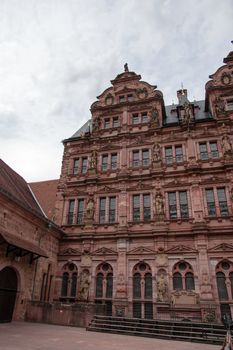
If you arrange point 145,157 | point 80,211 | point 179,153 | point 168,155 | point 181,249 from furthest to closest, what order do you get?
point 145,157, point 80,211, point 168,155, point 179,153, point 181,249

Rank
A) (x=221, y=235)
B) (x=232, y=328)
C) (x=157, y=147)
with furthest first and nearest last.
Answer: (x=157, y=147), (x=221, y=235), (x=232, y=328)

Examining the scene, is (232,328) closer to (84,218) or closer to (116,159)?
(84,218)

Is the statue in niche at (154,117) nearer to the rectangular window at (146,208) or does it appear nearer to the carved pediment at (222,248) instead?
the rectangular window at (146,208)

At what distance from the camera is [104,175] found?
899 inches

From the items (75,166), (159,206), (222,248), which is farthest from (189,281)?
(75,166)

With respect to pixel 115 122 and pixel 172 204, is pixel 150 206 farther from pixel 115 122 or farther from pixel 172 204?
pixel 115 122

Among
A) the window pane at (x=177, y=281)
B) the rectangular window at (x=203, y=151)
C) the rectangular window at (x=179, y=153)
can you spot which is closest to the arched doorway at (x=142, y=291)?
the window pane at (x=177, y=281)

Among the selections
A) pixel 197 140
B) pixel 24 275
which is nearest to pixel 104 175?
pixel 197 140

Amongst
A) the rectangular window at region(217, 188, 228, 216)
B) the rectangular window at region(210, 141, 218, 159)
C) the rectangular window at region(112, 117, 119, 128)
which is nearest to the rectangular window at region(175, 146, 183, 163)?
the rectangular window at region(210, 141, 218, 159)

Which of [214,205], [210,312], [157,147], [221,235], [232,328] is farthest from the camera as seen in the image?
[157,147]

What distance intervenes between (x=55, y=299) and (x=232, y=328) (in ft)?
39.3

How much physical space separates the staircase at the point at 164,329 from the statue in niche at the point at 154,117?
605 inches

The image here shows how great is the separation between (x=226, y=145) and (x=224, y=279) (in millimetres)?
9693

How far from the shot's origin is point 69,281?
20.0 m
